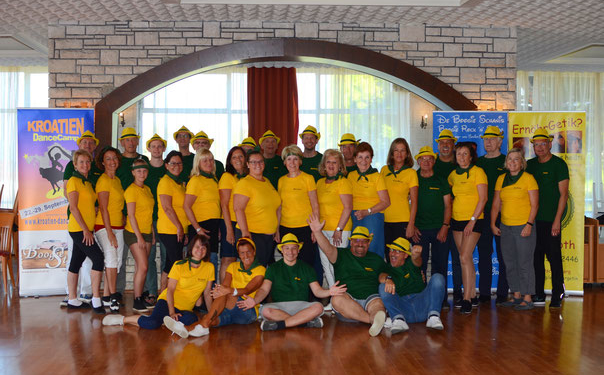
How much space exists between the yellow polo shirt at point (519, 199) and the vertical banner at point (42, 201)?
14.1ft

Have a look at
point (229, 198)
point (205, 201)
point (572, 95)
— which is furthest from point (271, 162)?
point (572, 95)

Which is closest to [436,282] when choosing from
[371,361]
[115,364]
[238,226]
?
[371,361]

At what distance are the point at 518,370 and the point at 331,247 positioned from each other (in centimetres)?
172

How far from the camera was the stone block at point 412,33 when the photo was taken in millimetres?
7066

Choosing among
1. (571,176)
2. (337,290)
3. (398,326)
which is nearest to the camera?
(398,326)

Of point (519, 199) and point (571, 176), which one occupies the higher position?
point (571, 176)

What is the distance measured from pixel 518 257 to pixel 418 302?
127cm

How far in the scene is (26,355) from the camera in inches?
161

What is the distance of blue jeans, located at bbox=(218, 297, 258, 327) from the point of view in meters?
4.88

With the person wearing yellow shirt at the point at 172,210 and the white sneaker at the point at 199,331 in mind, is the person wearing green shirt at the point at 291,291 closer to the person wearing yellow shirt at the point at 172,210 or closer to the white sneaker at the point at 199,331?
the white sneaker at the point at 199,331

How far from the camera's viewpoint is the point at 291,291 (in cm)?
488

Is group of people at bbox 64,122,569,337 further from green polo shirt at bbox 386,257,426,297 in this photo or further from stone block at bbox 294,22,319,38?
stone block at bbox 294,22,319,38

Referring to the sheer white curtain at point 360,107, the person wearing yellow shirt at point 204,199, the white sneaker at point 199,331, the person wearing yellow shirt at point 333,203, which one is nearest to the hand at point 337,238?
the person wearing yellow shirt at point 333,203

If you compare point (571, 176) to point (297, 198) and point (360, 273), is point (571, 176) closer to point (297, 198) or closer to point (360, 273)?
point (360, 273)
